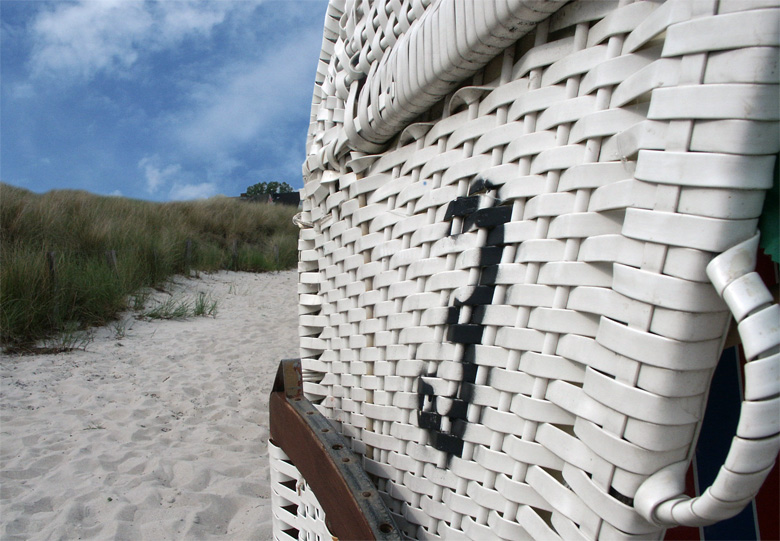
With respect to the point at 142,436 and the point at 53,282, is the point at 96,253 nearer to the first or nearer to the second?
the point at 53,282

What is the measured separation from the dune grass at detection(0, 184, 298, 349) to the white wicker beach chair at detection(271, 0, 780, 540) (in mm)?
5489

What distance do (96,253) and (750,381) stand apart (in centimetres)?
846

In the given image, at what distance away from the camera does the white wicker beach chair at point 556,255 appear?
53cm

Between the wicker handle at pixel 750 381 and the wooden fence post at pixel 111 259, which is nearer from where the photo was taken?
the wicker handle at pixel 750 381

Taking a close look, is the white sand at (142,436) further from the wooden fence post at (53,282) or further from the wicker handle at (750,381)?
the wicker handle at (750,381)

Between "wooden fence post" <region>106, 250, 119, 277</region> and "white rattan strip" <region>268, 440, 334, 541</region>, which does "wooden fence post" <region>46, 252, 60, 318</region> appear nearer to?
"wooden fence post" <region>106, 250, 119, 277</region>

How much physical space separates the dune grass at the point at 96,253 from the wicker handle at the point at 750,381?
607 centimetres

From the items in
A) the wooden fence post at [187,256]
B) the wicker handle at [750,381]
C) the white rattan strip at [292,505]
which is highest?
the wicker handle at [750,381]

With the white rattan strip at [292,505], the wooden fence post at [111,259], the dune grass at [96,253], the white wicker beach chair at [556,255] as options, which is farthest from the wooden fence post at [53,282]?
the white wicker beach chair at [556,255]

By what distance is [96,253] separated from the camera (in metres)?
7.60

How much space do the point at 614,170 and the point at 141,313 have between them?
6.96 metres

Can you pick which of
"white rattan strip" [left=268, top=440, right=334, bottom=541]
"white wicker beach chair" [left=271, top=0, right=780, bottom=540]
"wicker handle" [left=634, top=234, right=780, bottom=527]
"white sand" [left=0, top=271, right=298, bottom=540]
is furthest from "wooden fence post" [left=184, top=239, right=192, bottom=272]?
"wicker handle" [left=634, top=234, right=780, bottom=527]

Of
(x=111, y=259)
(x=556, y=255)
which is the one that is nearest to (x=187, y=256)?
A: (x=111, y=259)

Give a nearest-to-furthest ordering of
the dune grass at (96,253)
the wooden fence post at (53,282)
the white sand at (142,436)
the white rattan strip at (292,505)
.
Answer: the white rattan strip at (292,505)
the white sand at (142,436)
the dune grass at (96,253)
the wooden fence post at (53,282)
